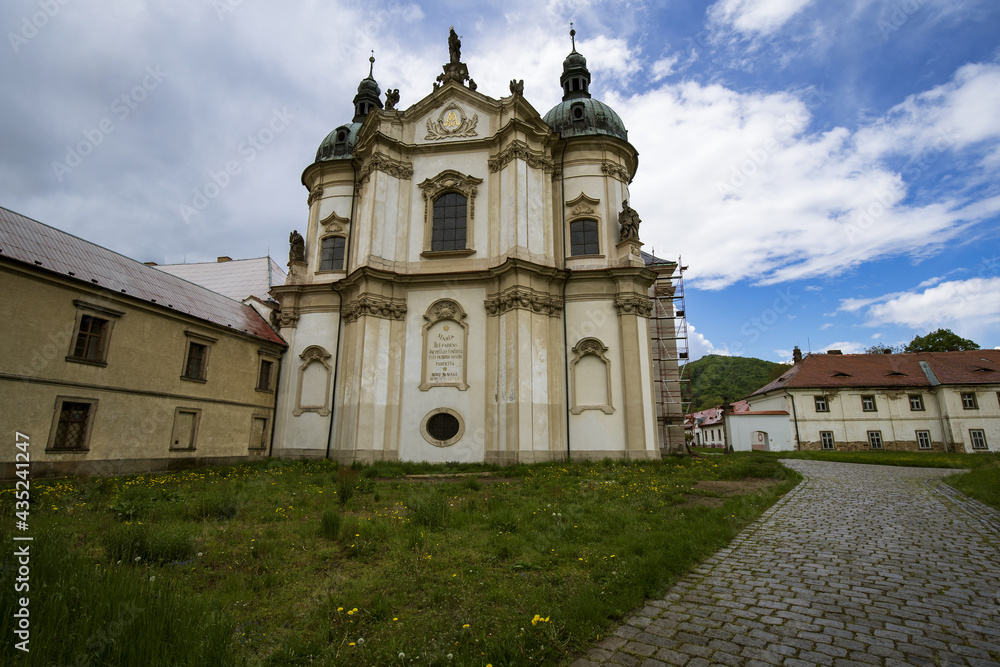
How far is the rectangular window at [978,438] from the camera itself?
35.9m

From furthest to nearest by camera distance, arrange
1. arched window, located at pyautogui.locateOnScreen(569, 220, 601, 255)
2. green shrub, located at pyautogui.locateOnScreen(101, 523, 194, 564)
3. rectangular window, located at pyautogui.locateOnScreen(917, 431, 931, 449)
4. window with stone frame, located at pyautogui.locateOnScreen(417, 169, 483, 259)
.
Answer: rectangular window, located at pyautogui.locateOnScreen(917, 431, 931, 449) → arched window, located at pyautogui.locateOnScreen(569, 220, 601, 255) → window with stone frame, located at pyautogui.locateOnScreen(417, 169, 483, 259) → green shrub, located at pyautogui.locateOnScreen(101, 523, 194, 564)

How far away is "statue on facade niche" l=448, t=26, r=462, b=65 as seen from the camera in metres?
24.2

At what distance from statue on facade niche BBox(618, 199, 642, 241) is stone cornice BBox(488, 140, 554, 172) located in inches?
157

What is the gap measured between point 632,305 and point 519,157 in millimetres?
8018

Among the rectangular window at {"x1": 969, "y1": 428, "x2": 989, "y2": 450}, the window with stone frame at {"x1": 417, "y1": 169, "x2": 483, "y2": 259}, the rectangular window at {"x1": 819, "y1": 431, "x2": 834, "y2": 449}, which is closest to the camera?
the window with stone frame at {"x1": 417, "y1": 169, "x2": 483, "y2": 259}

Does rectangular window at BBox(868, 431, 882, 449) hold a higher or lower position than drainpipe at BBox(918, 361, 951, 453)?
A: lower

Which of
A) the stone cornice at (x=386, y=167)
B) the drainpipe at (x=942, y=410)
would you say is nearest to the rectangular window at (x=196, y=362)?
the stone cornice at (x=386, y=167)

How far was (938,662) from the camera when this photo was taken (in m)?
3.60

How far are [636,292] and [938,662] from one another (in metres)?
18.0

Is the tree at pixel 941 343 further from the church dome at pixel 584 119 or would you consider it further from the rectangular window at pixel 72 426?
the rectangular window at pixel 72 426

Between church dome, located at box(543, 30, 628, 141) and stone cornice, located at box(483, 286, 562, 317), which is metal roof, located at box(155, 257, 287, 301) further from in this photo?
church dome, located at box(543, 30, 628, 141)

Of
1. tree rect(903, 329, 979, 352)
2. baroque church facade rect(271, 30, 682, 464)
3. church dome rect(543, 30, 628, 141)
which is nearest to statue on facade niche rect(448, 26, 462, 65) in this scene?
baroque church facade rect(271, 30, 682, 464)

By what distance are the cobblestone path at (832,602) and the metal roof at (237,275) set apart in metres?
26.0

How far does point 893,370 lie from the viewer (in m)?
39.4
